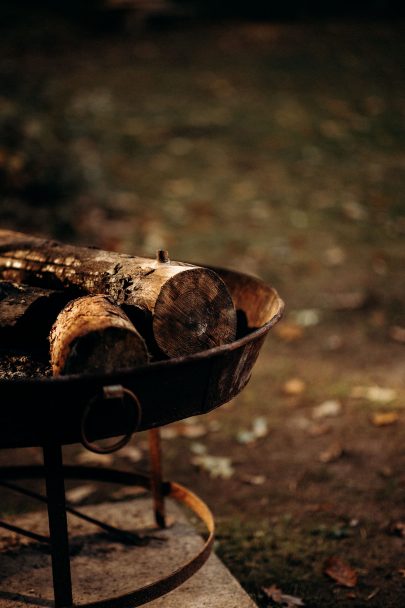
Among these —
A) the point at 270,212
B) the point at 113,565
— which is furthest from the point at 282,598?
the point at 270,212

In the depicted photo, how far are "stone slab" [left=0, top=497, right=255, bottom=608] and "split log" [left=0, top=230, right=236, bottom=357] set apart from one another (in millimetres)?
1000

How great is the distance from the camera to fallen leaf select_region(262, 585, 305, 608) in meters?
2.64

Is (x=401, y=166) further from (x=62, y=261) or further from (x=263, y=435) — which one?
(x=62, y=261)

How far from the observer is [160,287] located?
216cm

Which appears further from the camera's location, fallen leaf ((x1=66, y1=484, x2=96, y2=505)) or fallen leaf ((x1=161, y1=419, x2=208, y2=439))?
fallen leaf ((x1=161, y1=419, x2=208, y2=439))

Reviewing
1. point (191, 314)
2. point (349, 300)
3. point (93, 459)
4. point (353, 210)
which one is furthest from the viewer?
point (353, 210)

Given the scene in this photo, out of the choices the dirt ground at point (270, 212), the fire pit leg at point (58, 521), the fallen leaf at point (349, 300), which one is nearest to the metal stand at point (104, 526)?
the fire pit leg at point (58, 521)

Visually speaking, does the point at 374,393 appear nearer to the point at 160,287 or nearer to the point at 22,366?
the point at 160,287

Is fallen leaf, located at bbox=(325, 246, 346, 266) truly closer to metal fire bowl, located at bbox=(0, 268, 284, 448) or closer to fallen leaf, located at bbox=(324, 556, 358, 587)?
fallen leaf, located at bbox=(324, 556, 358, 587)

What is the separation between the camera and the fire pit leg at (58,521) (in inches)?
80.7

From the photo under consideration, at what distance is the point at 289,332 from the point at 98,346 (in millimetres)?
3368

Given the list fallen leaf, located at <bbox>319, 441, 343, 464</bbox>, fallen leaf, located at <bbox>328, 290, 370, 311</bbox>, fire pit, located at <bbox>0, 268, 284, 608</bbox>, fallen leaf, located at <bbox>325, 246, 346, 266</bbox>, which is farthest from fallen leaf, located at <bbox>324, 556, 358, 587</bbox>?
fallen leaf, located at <bbox>325, 246, 346, 266</bbox>

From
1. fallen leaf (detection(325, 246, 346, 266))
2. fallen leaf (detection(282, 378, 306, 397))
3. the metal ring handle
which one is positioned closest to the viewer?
the metal ring handle

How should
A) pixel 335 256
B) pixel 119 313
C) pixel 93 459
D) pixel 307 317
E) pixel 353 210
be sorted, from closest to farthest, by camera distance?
pixel 119 313, pixel 93 459, pixel 307 317, pixel 335 256, pixel 353 210
